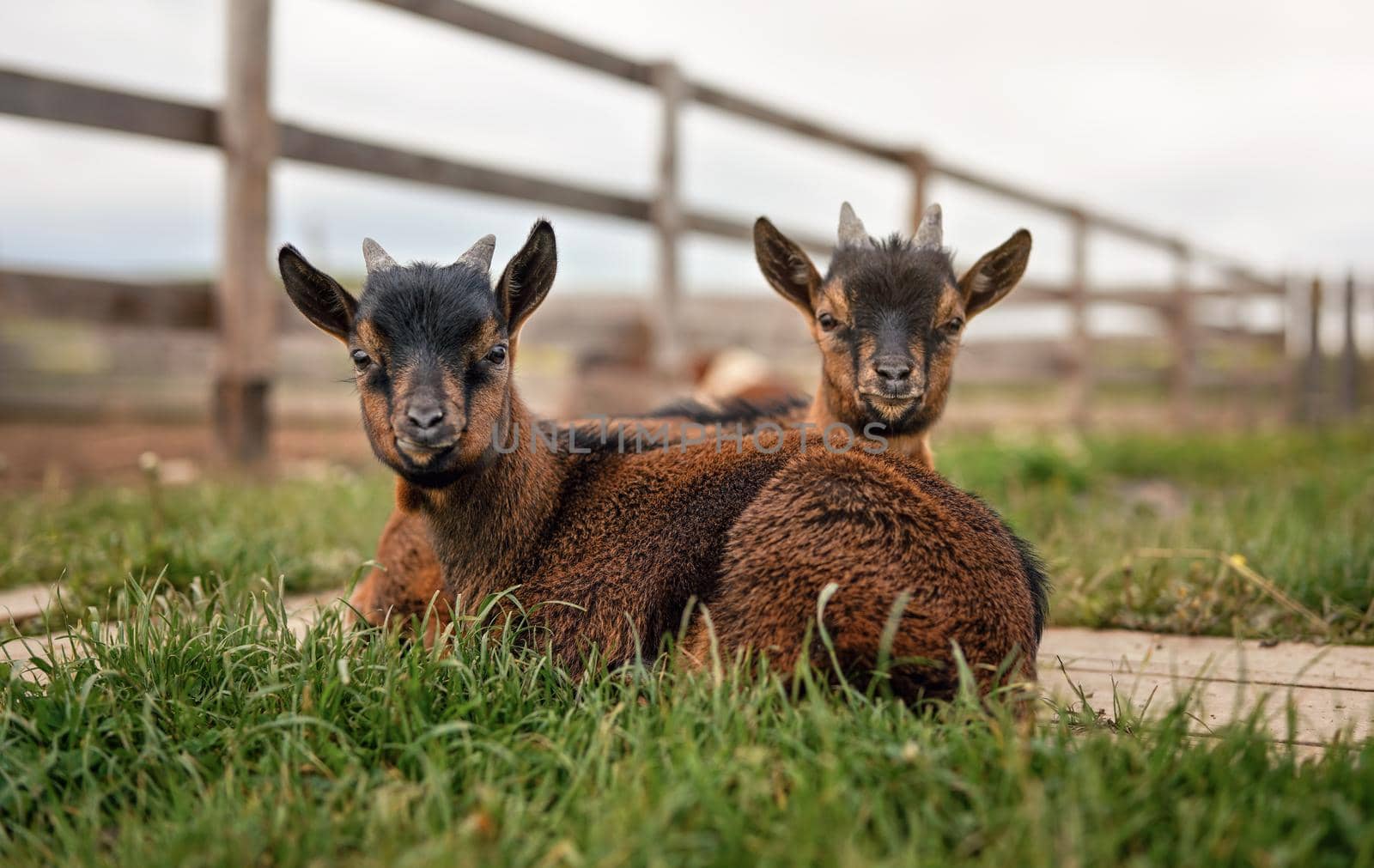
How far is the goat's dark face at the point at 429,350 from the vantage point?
115 inches

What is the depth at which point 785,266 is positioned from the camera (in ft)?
14.7

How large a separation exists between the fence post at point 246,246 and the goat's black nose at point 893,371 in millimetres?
4469

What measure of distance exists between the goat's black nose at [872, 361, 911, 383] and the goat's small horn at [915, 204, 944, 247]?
0.74 meters

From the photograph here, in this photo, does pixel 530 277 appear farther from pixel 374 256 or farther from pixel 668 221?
pixel 668 221

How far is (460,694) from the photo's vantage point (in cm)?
258

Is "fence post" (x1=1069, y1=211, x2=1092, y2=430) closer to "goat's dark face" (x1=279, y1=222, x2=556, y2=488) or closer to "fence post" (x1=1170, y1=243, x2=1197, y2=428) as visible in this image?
"fence post" (x1=1170, y1=243, x2=1197, y2=428)

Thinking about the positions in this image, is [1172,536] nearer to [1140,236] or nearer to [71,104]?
[71,104]

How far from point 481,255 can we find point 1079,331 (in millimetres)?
11831

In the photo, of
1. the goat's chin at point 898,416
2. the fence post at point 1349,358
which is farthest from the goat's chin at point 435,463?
the fence post at point 1349,358

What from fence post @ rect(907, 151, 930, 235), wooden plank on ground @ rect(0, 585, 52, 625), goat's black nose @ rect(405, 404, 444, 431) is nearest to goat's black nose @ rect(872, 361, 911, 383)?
goat's black nose @ rect(405, 404, 444, 431)

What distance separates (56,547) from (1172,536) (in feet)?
16.9

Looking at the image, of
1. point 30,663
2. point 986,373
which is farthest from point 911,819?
point 986,373

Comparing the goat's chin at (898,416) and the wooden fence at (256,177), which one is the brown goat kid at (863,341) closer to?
the goat's chin at (898,416)

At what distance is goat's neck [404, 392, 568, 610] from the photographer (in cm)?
320
